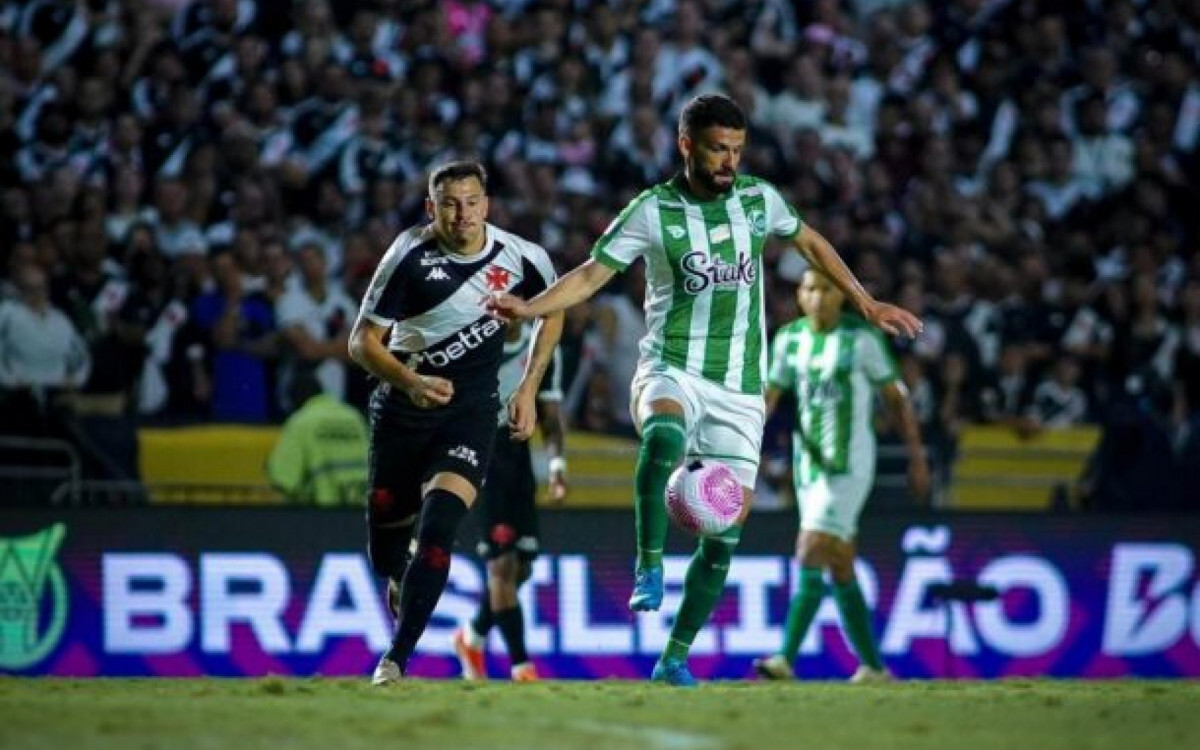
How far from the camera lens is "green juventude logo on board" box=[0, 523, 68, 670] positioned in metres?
13.7

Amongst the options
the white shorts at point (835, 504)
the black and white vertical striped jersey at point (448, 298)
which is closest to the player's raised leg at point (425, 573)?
the black and white vertical striped jersey at point (448, 298)

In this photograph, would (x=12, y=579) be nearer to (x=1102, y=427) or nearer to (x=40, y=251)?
(x=40, y=251)

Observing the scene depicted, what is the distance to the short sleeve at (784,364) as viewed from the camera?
14.3m

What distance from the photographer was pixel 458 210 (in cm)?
1041

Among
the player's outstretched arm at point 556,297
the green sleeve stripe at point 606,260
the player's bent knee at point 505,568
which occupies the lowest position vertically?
the player's bent knee at point 505,568

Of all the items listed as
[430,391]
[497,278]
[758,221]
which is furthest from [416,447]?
[758,221]

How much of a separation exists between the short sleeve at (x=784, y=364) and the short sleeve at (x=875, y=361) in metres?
0.46

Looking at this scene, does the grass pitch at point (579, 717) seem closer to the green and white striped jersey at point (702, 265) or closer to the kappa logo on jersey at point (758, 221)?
the green and white striped jersey at point (702, 265)

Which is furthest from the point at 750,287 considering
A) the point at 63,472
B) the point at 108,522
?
the point at 63,472

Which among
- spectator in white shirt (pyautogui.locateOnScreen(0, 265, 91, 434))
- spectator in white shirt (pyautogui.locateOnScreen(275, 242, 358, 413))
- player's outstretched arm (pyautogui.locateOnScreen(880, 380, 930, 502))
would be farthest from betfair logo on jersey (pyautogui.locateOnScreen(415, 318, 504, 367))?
spectator in white shirt (pyautogui.locateOnScreen(0, 265, 91, 434))

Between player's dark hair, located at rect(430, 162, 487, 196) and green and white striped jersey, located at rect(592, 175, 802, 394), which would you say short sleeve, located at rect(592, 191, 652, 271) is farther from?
player's dark hair, located at rect(430, 162, 487, 196)

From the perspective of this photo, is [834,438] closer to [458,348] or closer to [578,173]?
[458,348]

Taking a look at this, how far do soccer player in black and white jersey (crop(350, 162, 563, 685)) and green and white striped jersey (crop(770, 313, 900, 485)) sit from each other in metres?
3.69

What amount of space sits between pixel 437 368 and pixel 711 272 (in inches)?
53.5
